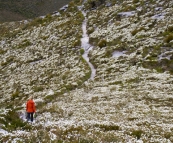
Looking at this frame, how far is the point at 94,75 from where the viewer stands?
41.5 m

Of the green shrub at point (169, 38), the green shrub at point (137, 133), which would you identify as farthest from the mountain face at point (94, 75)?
the green shrub at point (169, 38)

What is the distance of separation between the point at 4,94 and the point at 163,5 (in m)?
39.7

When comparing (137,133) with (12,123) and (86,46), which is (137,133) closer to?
(12,123)

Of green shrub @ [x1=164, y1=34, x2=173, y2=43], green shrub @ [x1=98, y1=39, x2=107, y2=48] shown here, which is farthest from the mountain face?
green shrub @ [x1=98, y1=39, x2=107, y2=48]

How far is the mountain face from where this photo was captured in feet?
61.6

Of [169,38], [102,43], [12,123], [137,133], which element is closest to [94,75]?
[102,43]

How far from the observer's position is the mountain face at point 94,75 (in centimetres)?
1878

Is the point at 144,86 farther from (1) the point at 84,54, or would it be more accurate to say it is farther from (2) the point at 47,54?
(2) the point at 47,54

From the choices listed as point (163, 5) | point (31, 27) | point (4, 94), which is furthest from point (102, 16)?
point (4, 94)

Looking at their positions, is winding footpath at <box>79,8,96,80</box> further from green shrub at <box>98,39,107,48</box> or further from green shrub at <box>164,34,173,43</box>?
green shrub at <box>164,34,173,43</box>

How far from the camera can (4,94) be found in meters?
44.4

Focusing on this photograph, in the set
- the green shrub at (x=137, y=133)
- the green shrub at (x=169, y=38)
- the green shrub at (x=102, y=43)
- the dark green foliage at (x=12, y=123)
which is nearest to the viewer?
the green shrub at (x=137, y=133)

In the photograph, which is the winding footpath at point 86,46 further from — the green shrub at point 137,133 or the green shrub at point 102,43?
the green shrub at point 137,133

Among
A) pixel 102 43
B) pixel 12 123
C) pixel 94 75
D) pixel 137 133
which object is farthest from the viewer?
pixel 102 43
